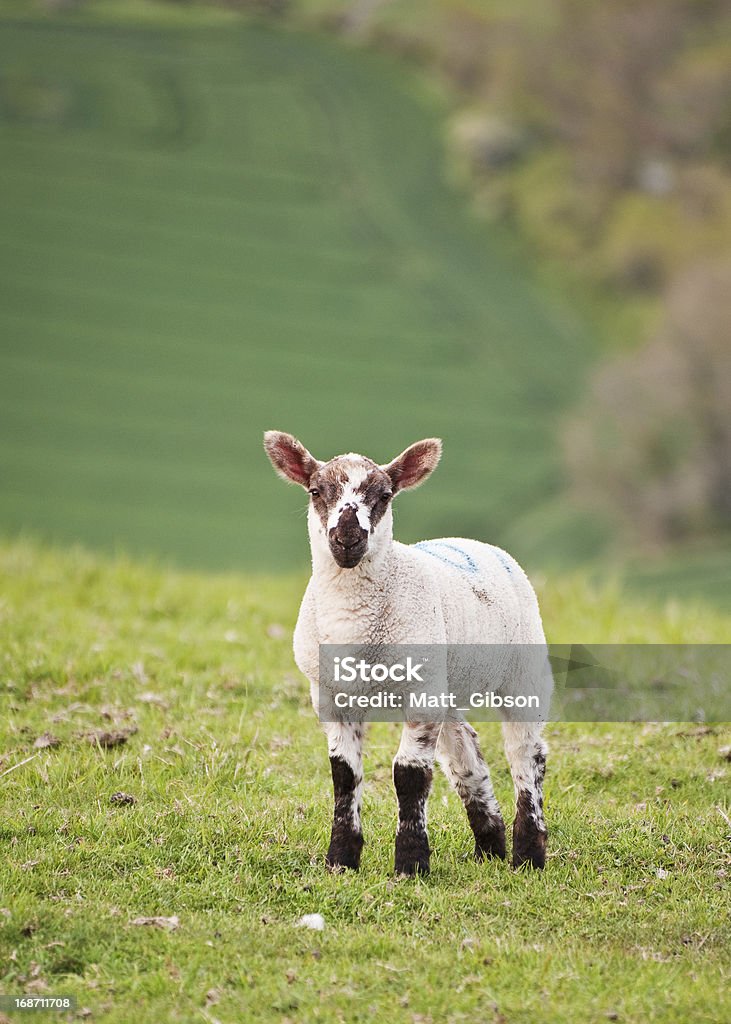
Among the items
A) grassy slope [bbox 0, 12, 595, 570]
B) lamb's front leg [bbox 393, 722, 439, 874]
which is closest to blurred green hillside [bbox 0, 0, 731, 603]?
grassy slope [bbox 0, 12, 595, 570]

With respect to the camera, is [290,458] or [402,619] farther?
[290,458]

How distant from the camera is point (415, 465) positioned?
604 cm

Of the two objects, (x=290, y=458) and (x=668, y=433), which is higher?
(x=668, y=433)

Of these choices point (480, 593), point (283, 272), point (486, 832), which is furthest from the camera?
point (283, 272)

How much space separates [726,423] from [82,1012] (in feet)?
115

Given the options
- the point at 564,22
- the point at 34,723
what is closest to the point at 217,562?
the point at 34,723

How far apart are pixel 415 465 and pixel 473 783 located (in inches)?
67.0

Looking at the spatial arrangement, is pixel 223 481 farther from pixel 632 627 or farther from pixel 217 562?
pixel 632 627

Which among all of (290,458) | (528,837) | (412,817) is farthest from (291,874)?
(290,458)

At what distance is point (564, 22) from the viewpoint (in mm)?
51875

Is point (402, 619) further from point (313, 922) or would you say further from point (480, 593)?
point (313, 922)

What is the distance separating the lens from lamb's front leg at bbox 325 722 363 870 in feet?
19.6

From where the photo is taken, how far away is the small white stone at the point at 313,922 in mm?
5637

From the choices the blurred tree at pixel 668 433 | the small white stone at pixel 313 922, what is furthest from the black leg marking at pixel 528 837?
the blurred tree at pixel 668 433
